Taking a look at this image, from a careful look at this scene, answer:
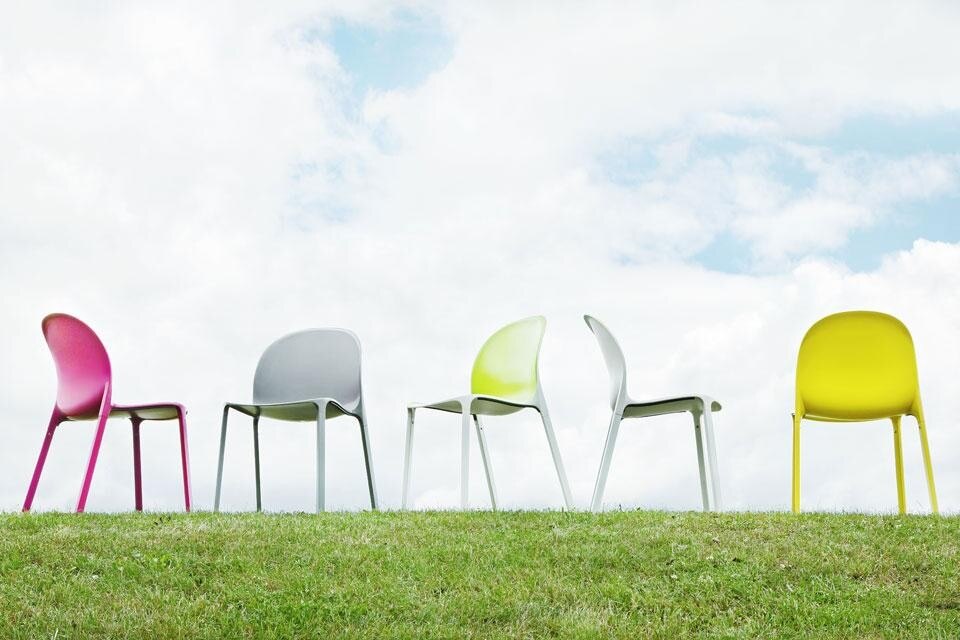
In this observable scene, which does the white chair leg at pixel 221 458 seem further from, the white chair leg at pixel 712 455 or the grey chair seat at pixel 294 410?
the white chair leg at pixel 712 455

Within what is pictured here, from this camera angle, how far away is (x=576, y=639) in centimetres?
473

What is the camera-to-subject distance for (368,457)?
8.66 meters

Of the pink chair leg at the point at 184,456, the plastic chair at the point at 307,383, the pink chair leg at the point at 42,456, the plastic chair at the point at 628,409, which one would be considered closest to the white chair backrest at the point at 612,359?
the plastic chair at the point at 628,409

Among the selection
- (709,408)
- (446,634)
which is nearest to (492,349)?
(709,408)

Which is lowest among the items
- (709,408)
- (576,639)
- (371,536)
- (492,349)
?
(576,639)

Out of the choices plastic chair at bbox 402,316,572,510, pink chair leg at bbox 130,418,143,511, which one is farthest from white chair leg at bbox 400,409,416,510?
pink chair leg at bbox 130,418,143,511

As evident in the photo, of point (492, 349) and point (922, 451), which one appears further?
point (492, 349)

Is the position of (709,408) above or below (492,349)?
below

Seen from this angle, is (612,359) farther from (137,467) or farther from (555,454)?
(137,467)

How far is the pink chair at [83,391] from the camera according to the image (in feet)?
27.4

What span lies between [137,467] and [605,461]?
13.4 ft

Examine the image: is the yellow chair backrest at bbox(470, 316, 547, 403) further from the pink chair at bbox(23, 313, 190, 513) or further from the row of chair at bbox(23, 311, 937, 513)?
the pink chair at bbox(23, 313, 190, 513)

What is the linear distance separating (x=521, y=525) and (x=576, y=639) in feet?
6.40

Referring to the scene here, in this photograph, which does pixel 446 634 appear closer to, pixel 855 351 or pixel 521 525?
pixel 521 525
